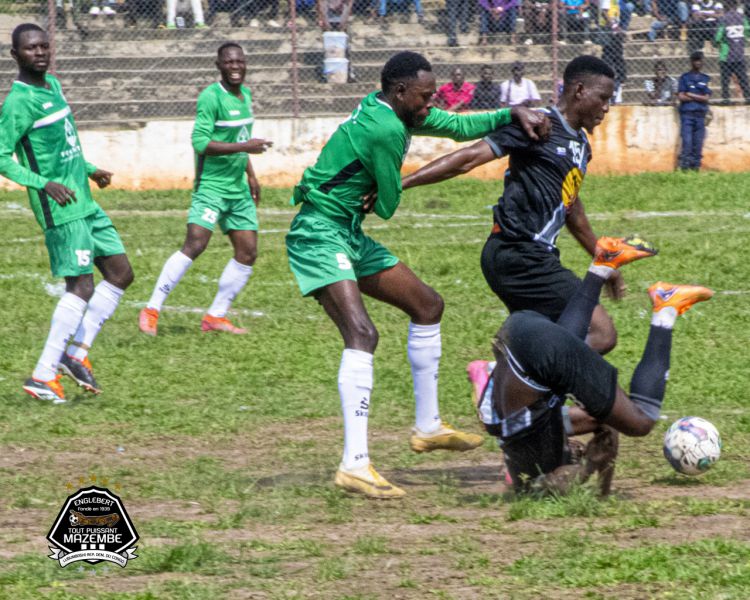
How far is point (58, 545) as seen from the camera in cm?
534

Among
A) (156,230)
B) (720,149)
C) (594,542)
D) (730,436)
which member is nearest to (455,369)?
(730,436)

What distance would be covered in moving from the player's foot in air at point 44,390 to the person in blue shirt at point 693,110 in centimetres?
1425

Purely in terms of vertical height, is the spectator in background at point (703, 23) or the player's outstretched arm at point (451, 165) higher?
the player's outstretched arm at point (451, 165)

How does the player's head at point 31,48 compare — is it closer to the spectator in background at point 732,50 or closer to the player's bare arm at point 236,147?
the player's bare arm at point 236,147

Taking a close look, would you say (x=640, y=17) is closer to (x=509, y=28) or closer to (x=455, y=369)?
(x=509, y=28)

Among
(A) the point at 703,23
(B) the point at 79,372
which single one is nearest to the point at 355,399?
(B) the point at 79,372

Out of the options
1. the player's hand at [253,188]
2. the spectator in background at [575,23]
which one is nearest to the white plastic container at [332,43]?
the spectator in background at [575,23]

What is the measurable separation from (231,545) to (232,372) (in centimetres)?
418

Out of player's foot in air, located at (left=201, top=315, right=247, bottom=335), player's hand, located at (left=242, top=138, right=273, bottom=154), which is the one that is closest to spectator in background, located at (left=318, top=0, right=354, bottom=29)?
player's hand, located at (left=242, top=138, right=273, bottom=154)

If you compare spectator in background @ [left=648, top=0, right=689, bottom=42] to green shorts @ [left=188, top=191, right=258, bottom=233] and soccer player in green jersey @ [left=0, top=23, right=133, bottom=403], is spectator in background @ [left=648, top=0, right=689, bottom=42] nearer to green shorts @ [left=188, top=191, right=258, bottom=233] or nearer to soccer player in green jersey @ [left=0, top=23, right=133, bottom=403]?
green shorts @ [left=188, top=191, right=258, bottom=233]

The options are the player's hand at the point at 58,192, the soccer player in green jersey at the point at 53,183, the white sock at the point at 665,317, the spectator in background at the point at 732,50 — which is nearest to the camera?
the white sock at the point at 665,317

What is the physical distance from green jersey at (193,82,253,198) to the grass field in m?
1.19

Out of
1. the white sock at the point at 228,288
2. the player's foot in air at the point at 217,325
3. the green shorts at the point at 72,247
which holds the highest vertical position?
the green shorts at the point at 72,247

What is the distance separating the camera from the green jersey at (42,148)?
27.9ft
